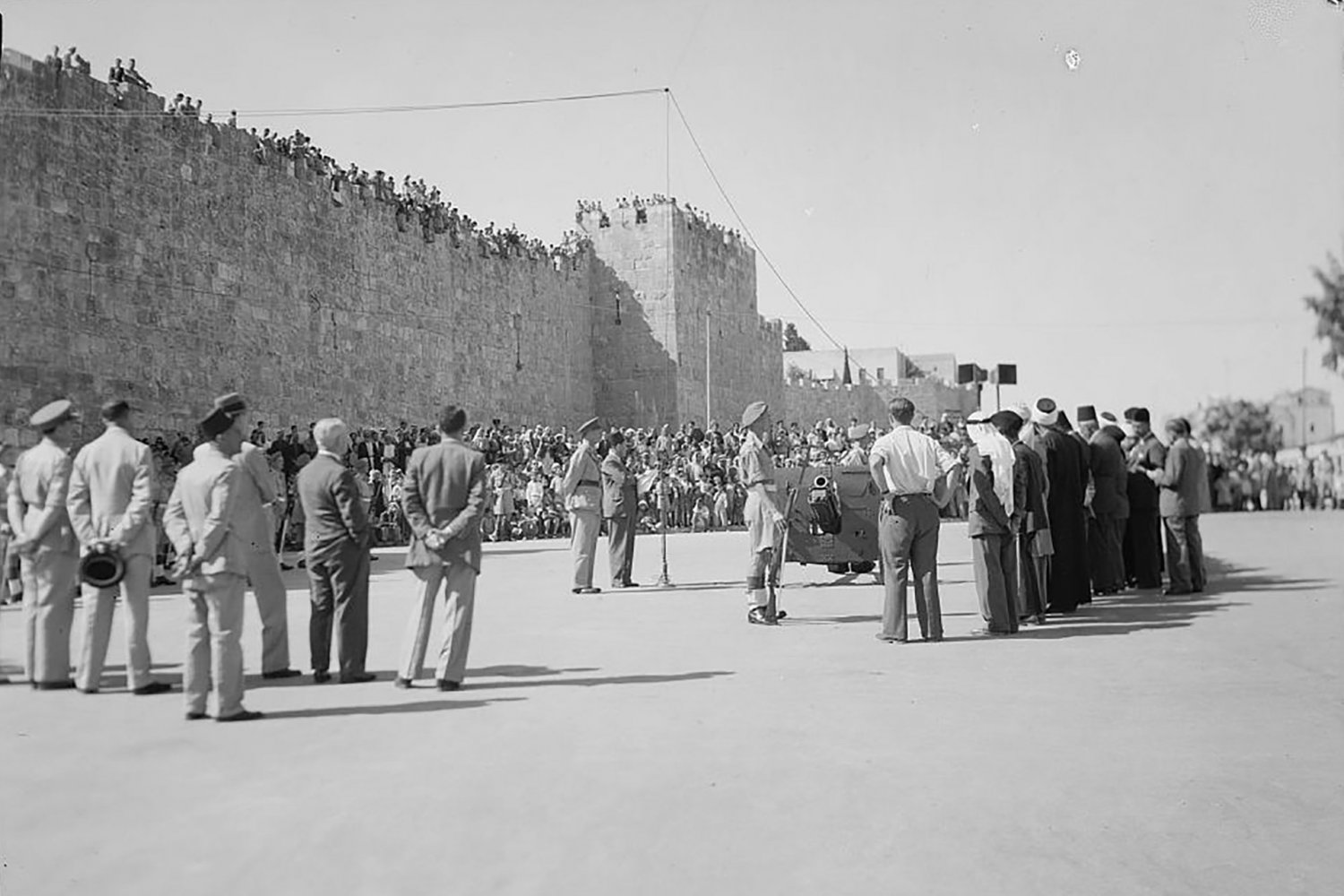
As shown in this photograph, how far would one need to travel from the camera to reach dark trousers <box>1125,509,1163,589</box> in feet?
33.3

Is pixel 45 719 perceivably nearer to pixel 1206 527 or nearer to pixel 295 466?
pixel 295 466

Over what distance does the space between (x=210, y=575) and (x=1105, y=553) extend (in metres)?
7.54

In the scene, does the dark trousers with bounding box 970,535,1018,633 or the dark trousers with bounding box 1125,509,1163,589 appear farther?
the dark trousers with bounding box 1125,509,1163,589

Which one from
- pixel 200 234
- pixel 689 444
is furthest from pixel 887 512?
pixel 689 444

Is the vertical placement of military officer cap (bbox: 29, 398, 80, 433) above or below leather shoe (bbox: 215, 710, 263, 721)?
above

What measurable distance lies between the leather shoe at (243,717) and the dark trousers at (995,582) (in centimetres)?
444

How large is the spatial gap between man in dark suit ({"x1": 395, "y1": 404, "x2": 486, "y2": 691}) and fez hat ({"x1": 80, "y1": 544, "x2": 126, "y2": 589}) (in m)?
1.40

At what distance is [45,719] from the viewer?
3727 millimetres

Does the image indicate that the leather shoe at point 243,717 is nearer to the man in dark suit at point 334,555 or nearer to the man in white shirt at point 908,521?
the man in dark suit at point 334,555

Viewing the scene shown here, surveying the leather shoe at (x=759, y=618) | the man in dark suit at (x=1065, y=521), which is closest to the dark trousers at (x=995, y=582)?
the man in dark suit at (x=1065, y=521)

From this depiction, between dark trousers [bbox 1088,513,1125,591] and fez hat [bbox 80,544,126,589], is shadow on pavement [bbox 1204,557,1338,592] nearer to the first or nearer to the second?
dark trousers [bbox 1088,513,1125,591]

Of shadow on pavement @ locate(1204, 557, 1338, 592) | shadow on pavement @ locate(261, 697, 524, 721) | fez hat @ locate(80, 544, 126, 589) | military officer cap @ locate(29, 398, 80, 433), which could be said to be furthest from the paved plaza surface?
shadow on pavement @ locate(1204, 557, 1338, 592)

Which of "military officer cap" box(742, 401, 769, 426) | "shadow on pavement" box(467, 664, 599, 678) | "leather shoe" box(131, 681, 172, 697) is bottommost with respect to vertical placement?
"shadow on pavement" box(467, 664, 599, 678)

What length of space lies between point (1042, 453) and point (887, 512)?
1.99 metres
